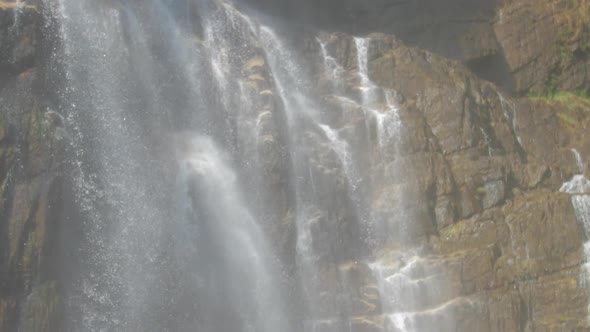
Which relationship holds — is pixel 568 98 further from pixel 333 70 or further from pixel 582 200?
pixel 333 70

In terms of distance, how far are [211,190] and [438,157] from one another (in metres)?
5.60

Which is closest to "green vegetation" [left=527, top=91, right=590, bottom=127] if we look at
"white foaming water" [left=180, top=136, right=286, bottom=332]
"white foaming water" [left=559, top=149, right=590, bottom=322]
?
"white foaming water" [left=559, top=149, right=590, bottom=322]

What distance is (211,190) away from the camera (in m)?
16.2

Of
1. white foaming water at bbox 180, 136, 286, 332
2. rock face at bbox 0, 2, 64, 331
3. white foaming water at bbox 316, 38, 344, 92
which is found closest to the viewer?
rock face at bbox 0, 2, 64, 331

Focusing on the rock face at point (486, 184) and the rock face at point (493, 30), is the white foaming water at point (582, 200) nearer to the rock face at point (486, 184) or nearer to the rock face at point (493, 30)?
the rock face at point (486, 184)

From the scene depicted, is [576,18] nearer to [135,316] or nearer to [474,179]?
[474,179]

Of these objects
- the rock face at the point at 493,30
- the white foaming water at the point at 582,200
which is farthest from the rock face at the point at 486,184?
the rock face at the point at 493,30

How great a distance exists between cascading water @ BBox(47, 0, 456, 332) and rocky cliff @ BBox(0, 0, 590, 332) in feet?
0.40

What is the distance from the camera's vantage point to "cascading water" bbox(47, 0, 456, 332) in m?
14.9

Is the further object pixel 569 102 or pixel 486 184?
pixel 569 102

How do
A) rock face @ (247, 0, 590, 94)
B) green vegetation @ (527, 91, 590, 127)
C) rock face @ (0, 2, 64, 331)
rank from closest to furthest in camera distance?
rock face @ (0, 2, 64, 331) < green vegetation @ (527, 91, 590, 127) < rock face @ (247, 0, 590, 94)

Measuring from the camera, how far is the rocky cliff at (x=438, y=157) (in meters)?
14.0

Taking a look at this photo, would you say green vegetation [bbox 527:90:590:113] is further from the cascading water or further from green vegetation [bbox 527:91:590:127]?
the cascading water

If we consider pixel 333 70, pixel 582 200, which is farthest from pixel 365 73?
pixel 582 200
